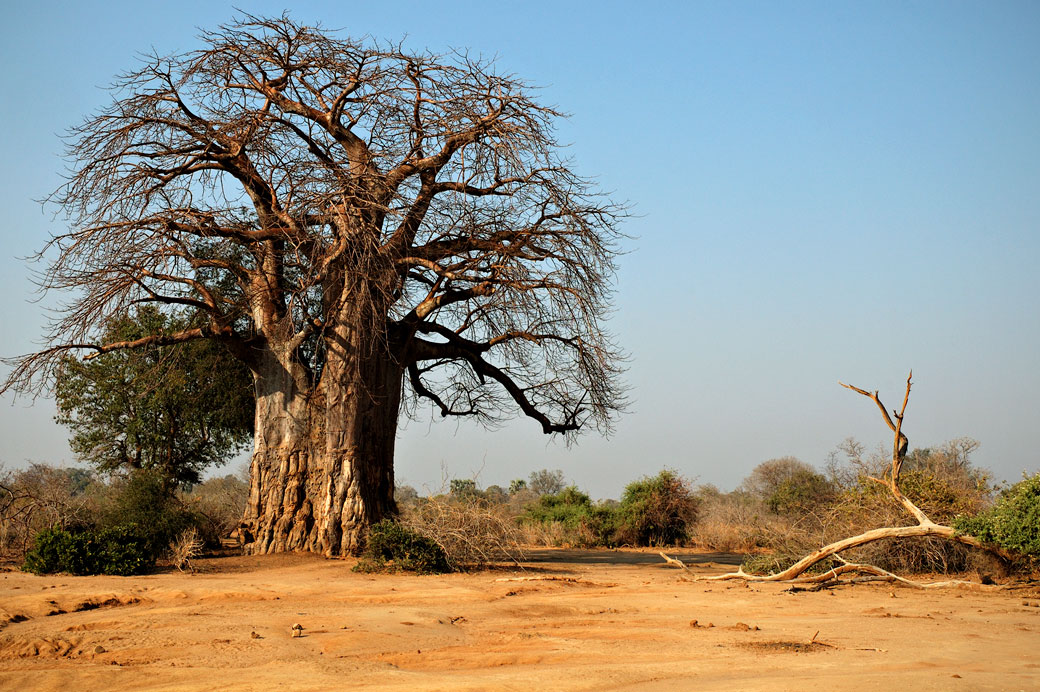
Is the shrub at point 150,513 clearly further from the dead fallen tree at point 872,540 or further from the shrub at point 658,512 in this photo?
the shrub at point 658,512

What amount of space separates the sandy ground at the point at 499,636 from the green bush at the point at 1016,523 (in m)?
0.53

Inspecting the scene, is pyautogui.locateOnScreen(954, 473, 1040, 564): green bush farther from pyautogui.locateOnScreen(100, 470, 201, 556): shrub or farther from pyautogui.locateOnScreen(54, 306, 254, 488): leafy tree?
pyautogui.locateOnScreen(54, 306, 254, 488): leafy tree

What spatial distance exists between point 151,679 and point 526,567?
8.13 metres

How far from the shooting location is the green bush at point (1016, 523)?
398 inches

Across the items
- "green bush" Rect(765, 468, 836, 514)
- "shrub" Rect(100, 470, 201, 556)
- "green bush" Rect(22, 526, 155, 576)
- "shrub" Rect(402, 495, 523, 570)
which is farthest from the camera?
"green bush" Rect(765, 468, 836, 514)

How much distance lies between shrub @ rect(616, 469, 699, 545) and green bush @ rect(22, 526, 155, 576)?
43.3 ft

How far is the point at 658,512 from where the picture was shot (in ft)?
72.3

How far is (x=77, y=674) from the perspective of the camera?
17.5ft

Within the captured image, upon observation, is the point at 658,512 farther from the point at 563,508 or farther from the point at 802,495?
the point at 802,495

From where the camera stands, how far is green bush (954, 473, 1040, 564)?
10.1 meters

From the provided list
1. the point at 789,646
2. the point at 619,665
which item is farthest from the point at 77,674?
the point at 789,646

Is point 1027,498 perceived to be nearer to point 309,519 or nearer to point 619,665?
point 619,665

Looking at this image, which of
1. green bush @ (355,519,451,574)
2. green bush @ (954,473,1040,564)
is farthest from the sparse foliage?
green bush @ (954,473,1040,564)

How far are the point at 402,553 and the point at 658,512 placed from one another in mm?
11529
